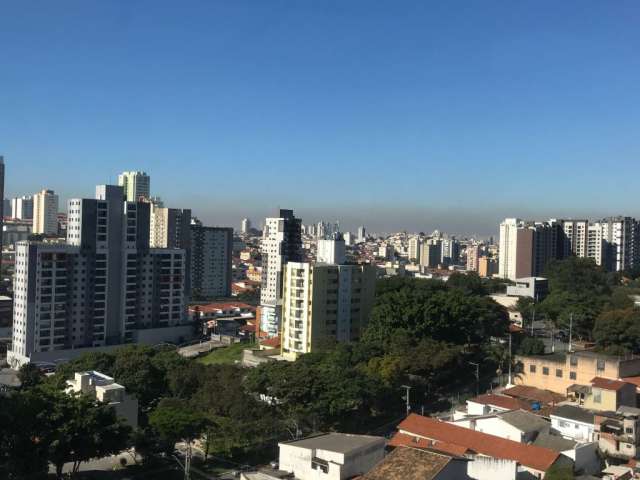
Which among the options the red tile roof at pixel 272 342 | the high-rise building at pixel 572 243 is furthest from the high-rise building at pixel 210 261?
the red tile roof at pixel 272 342

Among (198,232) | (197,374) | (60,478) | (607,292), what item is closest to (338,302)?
(197,374)

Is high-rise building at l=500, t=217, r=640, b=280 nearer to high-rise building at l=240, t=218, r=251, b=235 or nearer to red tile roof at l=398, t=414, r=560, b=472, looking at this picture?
red tile roof at l=398, t=414, r=560, b=472

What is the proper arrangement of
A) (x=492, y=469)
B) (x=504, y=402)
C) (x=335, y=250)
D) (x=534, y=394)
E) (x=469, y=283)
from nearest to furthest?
1. (x=492, y=469)
2. (x=504, y=402)
3. (x=534, y=394)
4. (x=335, y=250)
5. (x=469, y=283)

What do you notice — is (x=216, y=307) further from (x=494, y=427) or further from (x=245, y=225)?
(x=245, y=225)

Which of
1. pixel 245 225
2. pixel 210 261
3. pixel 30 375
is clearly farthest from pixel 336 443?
pixel 245 225

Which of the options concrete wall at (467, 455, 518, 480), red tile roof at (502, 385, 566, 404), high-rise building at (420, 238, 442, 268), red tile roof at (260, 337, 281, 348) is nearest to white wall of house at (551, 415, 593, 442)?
red tile roof at (502, 385, 566, 404)

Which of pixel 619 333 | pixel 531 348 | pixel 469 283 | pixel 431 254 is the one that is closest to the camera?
pixel 531 348
